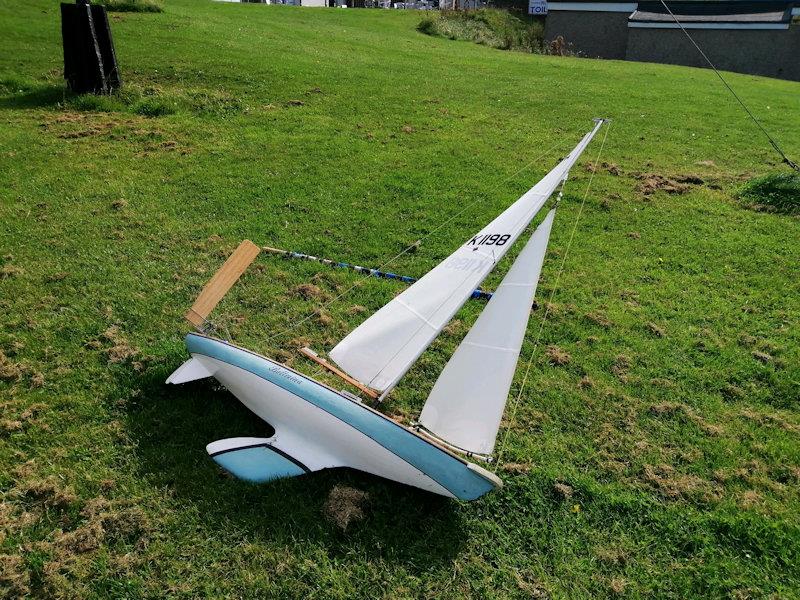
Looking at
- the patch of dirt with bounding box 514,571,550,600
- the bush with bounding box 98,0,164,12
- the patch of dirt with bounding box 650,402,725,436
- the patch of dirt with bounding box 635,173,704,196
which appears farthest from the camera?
the bush with bounding box 98,0,164,12

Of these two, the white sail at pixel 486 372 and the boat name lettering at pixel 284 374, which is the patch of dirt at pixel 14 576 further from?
the white sail at pixel 486 372

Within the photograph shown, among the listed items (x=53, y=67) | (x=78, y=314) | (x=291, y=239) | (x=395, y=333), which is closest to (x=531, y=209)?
(x=395, y=333)

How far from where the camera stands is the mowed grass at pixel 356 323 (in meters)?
5.93

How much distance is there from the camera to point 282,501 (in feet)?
20.8

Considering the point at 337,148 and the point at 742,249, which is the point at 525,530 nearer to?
the point at 742,249

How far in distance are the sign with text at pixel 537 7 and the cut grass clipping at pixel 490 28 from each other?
129 centimetres

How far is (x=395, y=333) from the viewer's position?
687 cm

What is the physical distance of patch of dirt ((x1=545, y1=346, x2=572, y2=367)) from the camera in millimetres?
8797

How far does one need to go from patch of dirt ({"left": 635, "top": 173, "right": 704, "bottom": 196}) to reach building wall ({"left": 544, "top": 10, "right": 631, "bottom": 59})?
29534mm

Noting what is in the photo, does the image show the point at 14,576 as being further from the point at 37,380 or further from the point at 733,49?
the point at 733,49

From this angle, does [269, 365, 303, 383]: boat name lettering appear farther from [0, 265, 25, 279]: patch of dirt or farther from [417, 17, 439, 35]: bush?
[417, 17, 439, 35]: bush

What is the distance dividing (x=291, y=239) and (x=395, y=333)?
5.55 metres

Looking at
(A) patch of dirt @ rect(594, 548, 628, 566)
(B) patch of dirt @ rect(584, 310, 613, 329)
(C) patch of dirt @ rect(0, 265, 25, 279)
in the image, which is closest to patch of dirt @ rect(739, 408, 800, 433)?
(B) patch of dirt @ rect(584, 310, 613, 329)

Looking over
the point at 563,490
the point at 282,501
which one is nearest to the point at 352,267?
the point at 282,501
